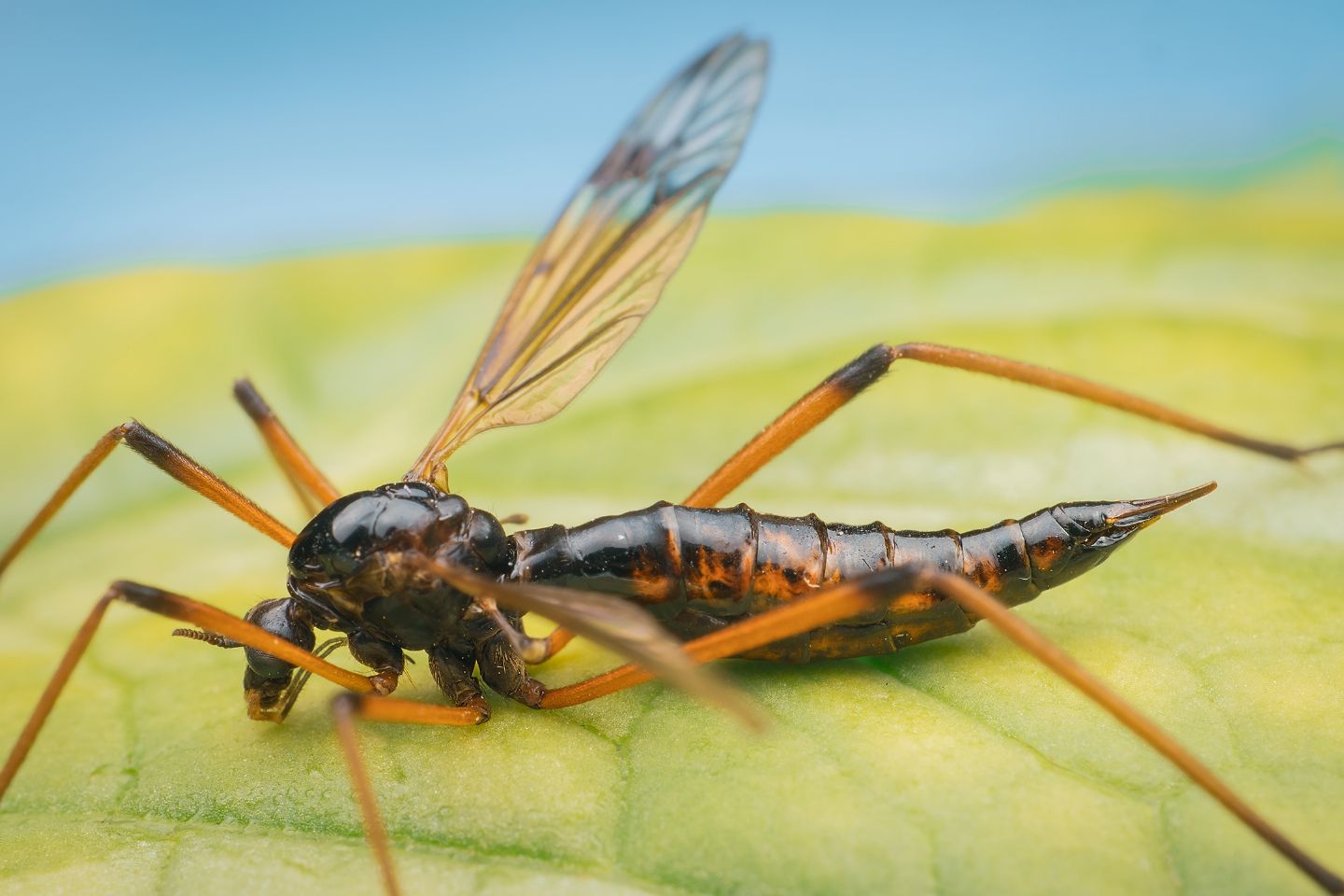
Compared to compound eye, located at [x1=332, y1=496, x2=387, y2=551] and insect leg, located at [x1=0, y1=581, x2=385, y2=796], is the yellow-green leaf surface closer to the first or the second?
insect leg, located at [x1=0, y1=581, x2=385, y2=796]

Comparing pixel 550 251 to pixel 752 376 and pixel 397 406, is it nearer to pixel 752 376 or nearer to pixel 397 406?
pixel 752 376

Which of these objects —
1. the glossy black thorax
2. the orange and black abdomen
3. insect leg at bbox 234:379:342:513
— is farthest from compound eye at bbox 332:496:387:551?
insect leg at bbox 234:379:342:513

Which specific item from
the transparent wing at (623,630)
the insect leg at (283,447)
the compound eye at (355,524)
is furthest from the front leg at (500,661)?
the insect leg at (283,447)

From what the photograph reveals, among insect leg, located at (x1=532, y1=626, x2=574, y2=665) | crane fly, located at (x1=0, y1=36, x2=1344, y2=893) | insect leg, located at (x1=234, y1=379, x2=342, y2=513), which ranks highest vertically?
insect leg, located at (x1=234, y1=379, x2=342, y2=513)

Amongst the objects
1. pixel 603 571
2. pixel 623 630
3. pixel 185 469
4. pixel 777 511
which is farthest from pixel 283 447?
pixel 623 630

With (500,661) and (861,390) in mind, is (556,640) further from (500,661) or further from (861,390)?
(861,390)

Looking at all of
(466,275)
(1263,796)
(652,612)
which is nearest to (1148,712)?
(1263,796)

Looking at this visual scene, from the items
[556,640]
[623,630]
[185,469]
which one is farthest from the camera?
[185,469]

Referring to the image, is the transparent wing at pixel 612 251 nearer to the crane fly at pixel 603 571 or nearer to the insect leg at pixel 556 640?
the crane fly at pixel 603 571
